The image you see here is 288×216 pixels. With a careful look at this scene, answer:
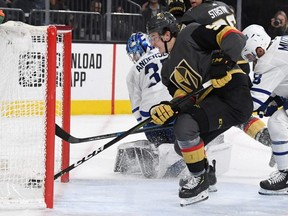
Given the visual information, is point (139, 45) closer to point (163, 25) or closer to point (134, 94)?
point (134, 94)

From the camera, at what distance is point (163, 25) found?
13.5ft

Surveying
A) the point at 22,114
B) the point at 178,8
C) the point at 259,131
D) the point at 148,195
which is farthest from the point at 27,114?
the point at 178,8

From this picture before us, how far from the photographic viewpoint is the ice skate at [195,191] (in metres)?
3.97

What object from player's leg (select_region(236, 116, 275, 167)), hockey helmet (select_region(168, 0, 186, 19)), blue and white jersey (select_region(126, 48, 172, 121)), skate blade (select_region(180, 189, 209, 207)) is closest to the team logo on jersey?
skate blade (select_region(180, 189, 209, 207))

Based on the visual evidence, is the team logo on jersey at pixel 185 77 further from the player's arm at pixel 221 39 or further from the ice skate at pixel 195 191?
the ice skate at pixel 195 191

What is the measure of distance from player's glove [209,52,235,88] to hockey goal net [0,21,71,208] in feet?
2.30

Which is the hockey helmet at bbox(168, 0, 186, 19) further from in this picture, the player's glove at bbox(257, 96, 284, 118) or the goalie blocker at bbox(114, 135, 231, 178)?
the player's glove at bbox(257, 96, 284, 118)

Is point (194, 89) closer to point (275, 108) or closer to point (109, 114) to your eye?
point (275, 108)

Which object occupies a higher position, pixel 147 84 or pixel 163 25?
pixel 163 25

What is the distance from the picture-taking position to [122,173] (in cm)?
501

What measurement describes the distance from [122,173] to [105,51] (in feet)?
12.4

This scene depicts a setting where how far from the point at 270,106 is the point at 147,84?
804 millimetres

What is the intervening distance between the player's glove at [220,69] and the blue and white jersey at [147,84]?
114 cm

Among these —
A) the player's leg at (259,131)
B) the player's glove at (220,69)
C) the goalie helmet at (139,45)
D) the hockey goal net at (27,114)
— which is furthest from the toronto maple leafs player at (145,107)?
the player's glove at (220,69)
